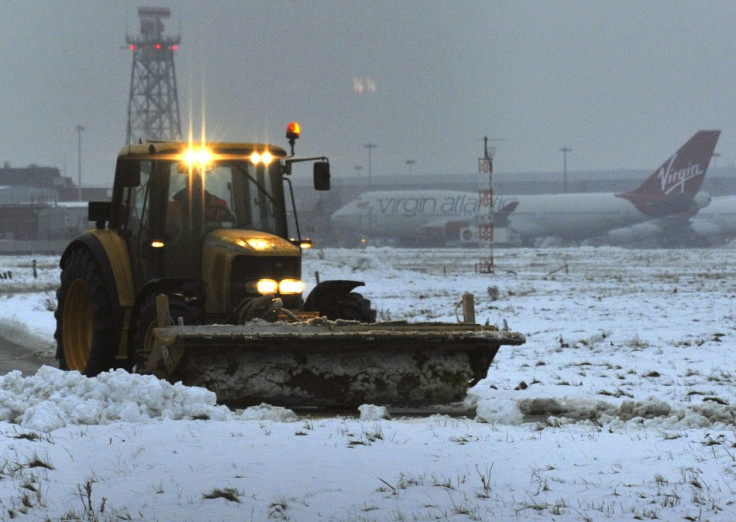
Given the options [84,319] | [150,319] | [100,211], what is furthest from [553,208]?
[150,319]

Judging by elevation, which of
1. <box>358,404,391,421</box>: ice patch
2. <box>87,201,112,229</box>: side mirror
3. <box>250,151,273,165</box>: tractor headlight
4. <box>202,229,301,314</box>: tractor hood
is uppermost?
<box>250,151,273,165</box>: tractor headlight

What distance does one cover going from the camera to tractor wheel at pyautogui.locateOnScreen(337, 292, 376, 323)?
470 inches

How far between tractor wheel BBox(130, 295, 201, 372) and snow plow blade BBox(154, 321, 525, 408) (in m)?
0.79

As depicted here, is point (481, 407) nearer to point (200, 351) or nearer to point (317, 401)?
point (317, 401)

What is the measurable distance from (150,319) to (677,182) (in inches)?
3443

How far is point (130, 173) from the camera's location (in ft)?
38.2

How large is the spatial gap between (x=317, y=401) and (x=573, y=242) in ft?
321

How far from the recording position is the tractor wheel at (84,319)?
11828 mm

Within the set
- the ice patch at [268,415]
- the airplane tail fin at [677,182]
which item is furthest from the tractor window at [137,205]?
the airplane tail fin at [677,182]

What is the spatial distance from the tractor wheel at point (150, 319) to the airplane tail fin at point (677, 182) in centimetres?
8556

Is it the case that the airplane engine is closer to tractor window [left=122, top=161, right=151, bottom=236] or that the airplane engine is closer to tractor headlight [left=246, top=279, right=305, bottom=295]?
tractor window [left=122, top=161, right=151, bottom=236]

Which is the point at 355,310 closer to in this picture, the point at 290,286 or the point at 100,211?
the point at 290,286

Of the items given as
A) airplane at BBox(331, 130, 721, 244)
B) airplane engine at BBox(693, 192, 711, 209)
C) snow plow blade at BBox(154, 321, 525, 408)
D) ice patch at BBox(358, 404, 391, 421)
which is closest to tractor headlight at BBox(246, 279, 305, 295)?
snow plow blade at BBox(154, 321, 525, 408)

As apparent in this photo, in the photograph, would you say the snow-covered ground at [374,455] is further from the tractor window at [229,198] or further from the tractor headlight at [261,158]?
the tractor headlight at [261,158]
